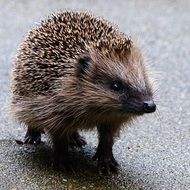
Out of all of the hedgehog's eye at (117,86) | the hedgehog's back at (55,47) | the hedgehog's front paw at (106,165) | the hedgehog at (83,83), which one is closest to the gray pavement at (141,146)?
the hedgehog's front paw at (106,165)

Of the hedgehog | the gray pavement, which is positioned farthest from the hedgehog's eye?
the gray pavement

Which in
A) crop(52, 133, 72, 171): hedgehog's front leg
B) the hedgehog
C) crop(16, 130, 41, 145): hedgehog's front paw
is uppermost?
the hedgehog

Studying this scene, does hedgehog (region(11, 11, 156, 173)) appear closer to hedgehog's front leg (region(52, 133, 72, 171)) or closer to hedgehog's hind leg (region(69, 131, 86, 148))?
hedgehog's front leg (region(52, 133, 72, 171))

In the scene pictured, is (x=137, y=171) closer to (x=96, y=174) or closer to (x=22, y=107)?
(x=96, y=174)

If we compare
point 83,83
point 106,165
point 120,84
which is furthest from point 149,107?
point 106,165

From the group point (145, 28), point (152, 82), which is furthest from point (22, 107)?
point (145, 28)
